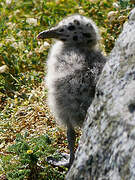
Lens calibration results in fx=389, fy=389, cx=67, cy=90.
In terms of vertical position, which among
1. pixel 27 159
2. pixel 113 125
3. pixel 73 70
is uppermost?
pixel 73 70

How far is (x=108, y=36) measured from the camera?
5.10m

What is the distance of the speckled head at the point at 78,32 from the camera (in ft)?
11.5

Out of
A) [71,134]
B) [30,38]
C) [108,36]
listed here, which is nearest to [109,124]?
[71,134]

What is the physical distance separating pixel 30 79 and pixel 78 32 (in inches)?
53.9

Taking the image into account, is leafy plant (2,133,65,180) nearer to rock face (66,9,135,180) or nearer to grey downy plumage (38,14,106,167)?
grey downy plumage (38,14,106,167)

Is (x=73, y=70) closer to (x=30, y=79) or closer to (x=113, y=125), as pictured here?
(x=113, y=125)

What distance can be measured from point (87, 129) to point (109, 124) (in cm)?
27

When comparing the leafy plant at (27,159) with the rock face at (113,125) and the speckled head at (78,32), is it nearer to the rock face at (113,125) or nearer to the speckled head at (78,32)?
the rock face at (113,125)

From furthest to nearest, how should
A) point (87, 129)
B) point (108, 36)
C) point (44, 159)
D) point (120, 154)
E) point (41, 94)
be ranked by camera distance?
point (108, 36) → point (41, 94) → point (44, 159) → point (87, 129) → point (120, 154)

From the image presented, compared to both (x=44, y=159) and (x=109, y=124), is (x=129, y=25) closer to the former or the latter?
(x=109, y=124)

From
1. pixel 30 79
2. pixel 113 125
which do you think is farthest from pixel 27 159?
pixel 30 79

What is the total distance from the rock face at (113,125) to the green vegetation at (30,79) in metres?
0.84

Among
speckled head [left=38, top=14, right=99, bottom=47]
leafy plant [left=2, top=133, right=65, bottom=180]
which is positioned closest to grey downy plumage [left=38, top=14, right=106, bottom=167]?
speckled head [left=38, top=14, right=99, bottom=47]

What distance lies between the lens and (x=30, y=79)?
4707 mm
